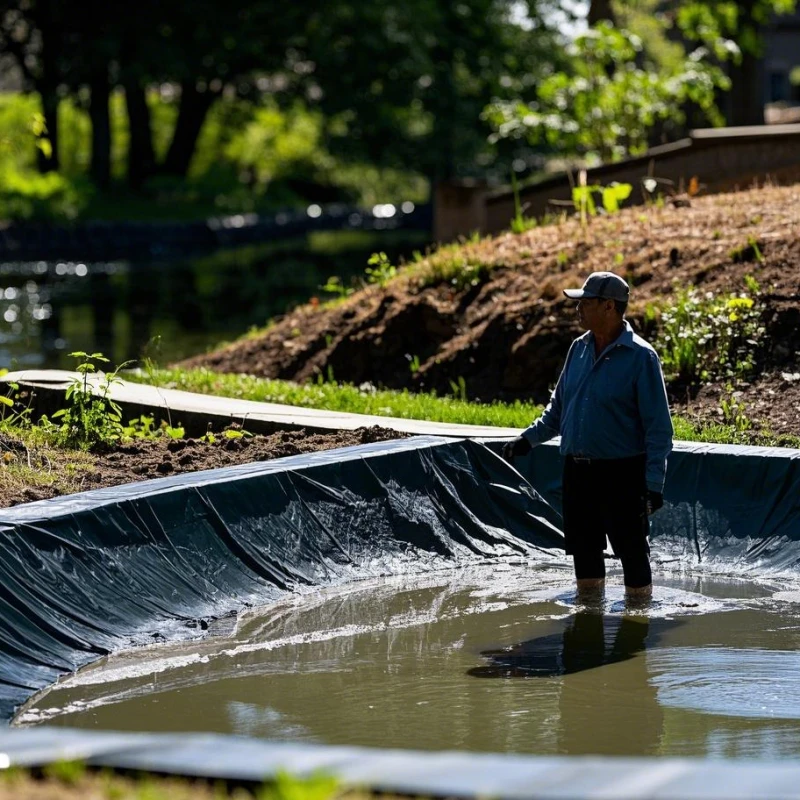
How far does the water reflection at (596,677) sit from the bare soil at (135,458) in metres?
2.38

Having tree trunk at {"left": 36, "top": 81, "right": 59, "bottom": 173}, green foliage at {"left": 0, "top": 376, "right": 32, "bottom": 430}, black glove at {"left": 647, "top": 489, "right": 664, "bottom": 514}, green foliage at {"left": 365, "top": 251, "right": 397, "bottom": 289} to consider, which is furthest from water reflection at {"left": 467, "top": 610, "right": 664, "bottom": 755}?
tree trunk at {"left": 36, "top": 81, "right": 59, "bottom": 173}

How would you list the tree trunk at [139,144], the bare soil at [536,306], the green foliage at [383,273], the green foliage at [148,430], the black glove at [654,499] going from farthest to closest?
the tree trunk at [139,144] < the green foliage at [383,273] < the bare soil at [536,306] < the green foliage at [148,430] < the black glove at [654,499]

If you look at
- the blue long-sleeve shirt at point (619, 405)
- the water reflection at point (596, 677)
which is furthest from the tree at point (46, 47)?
the water reflection at point (596, 677)

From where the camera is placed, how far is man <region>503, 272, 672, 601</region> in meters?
7.68

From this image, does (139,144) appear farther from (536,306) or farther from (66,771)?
(66,771)

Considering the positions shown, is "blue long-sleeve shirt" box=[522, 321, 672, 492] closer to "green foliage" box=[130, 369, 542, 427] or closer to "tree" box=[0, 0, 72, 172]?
"green foliage" box=[130, 369, 542, 427]

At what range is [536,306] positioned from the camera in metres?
13.3

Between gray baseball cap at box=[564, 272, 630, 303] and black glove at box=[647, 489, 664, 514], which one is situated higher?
gray baseball cap at box=[564, 272, 630, 303]

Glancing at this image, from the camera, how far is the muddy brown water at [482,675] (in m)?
6.20

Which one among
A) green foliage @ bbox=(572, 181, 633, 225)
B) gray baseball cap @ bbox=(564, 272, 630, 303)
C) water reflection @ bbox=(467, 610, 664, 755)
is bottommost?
water reflection @ bbox=(467, 610, 664, 755)

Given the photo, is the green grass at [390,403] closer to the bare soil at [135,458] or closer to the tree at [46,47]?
the bare soil at [135,458]

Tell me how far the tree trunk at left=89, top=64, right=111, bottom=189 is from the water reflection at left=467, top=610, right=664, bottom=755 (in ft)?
120

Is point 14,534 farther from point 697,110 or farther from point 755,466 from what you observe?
point 697,110

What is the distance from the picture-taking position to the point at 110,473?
9039mm
